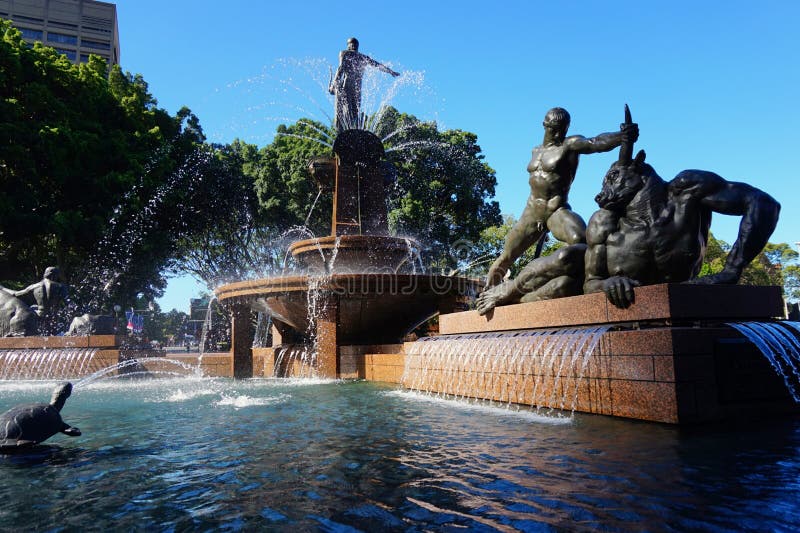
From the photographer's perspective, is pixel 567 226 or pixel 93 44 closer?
pixel 567 226

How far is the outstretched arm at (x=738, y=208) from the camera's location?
5352 millimetres

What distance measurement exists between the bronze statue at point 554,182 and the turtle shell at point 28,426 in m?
6.20

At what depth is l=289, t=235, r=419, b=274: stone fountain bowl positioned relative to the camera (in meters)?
13.1

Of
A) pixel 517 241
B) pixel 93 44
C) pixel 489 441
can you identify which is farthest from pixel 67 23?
pixel 489 441

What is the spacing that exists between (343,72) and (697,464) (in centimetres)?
1562

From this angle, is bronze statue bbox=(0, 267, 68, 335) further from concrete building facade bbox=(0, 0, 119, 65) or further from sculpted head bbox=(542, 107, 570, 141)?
concrete building facade bbox=(0, 0, 119, 65)

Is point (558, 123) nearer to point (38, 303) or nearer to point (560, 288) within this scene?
point (560, 288)

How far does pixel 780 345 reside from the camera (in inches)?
194

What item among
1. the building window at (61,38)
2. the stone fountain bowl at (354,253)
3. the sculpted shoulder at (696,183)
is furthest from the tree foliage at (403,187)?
the building window at (61,38)

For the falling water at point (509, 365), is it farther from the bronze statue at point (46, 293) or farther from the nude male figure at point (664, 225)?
the bronze statue at point (46, 293)

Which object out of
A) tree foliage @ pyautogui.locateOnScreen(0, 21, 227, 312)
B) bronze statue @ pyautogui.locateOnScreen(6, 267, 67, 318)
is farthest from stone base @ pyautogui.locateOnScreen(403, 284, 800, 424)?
tree foliage @ pyautogui.locateOnScreen(0, 21, 227, 312)

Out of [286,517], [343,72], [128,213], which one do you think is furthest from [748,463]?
[128,213]

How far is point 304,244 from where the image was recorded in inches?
532

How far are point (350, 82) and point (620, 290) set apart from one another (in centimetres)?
1356
